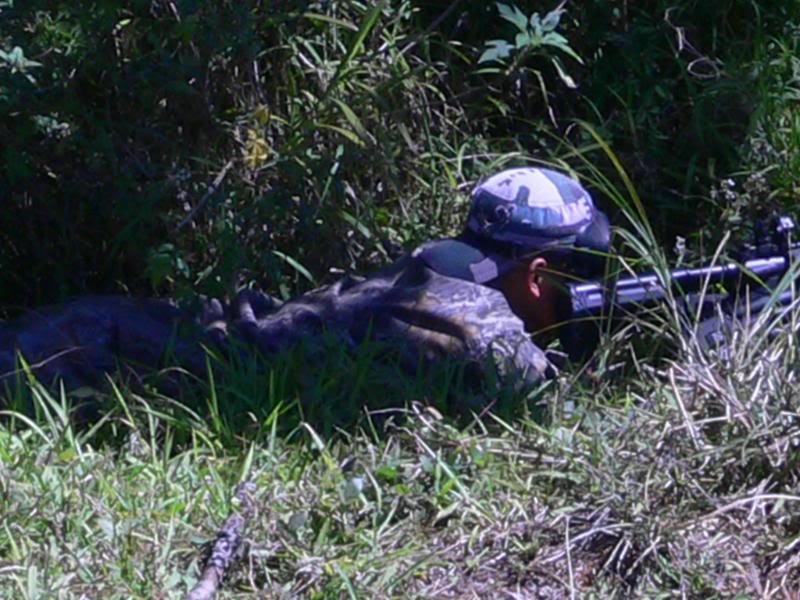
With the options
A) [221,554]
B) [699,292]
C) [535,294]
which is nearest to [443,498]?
[221,554]

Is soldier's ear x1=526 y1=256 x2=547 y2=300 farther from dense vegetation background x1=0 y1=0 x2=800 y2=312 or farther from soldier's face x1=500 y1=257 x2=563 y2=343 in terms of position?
dense vegetation background x1=0 y1=0 x2=800 y2=312

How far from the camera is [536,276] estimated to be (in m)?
4.01

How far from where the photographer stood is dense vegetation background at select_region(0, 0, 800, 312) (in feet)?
14.2

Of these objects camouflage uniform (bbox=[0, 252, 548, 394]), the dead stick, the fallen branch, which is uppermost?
the dead stick

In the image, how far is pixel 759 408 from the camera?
3281mm

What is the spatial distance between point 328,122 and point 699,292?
134 cm

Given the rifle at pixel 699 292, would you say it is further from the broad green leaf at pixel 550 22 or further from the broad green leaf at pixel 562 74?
the broad green leaf at pixel 562 74

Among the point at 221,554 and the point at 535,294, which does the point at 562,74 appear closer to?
the point at 535,294

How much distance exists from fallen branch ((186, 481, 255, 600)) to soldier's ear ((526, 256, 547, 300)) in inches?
45.1

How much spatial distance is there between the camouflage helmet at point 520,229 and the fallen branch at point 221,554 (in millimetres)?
1108

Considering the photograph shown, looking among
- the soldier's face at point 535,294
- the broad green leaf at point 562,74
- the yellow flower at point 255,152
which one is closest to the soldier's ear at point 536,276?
the soldier's face at point 535,294

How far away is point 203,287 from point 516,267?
0.82 meters

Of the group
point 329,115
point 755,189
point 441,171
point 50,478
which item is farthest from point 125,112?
point 755,189

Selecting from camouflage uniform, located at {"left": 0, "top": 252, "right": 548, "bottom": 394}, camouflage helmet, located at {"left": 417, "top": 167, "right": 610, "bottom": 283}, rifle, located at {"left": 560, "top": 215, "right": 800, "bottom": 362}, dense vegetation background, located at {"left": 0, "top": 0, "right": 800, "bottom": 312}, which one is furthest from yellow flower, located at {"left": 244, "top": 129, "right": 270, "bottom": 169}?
rifle, located at {"left": 560, "top": 215, "right": 800, "bottom": 362}
